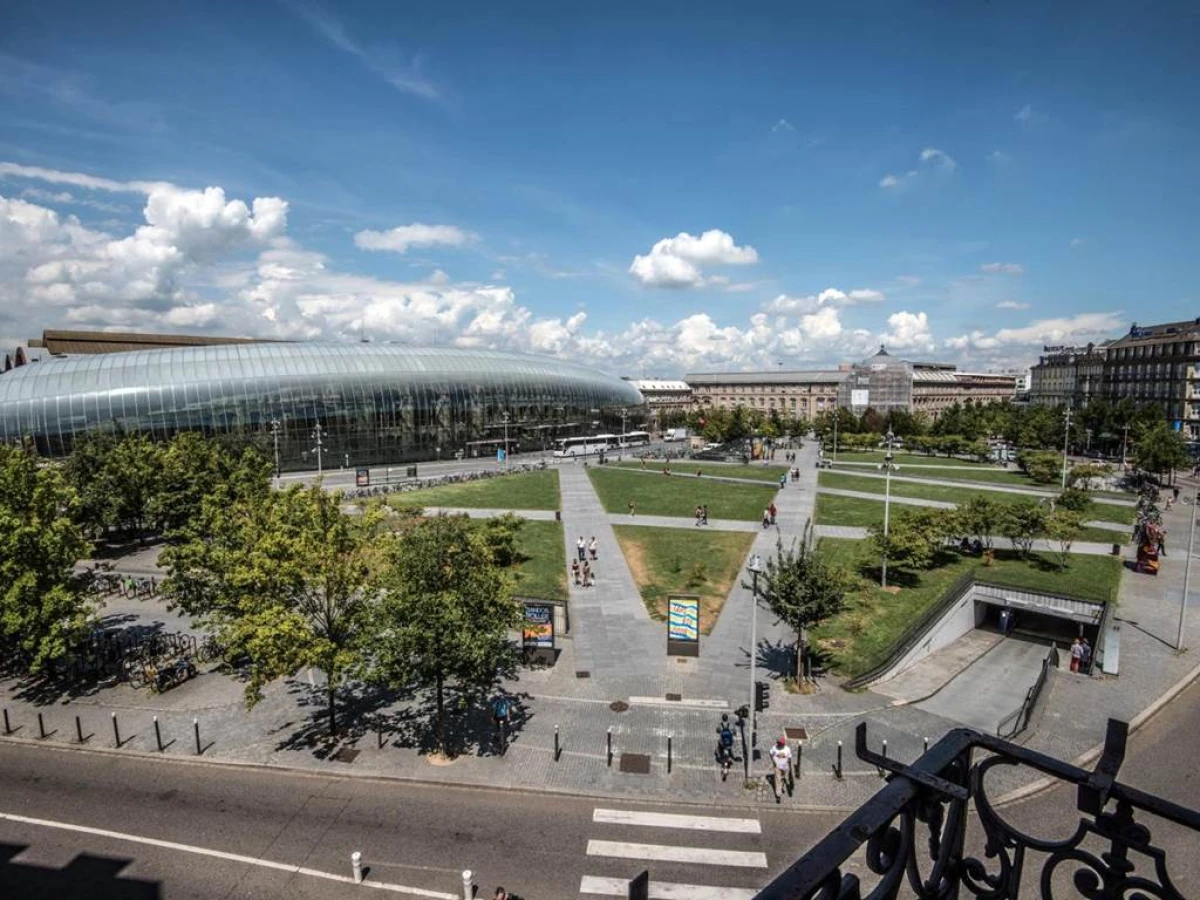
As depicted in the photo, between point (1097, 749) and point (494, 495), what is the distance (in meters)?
49.7

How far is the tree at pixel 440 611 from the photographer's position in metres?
17.9

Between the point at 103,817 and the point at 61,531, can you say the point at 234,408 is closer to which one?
the point at 61,531

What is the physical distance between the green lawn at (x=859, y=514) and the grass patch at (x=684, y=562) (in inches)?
378

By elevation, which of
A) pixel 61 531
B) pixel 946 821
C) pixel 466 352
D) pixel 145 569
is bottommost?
pixel 145 569

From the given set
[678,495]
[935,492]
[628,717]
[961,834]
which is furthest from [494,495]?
[961,834]

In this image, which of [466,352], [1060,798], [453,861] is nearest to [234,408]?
[466,352]

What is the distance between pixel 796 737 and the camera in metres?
19.9

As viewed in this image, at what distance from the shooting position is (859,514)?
52.0 metres

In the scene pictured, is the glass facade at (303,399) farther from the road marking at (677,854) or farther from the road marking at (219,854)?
the road marking at (677,854)

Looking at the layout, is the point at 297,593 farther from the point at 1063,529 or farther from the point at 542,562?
the point at 1063,529

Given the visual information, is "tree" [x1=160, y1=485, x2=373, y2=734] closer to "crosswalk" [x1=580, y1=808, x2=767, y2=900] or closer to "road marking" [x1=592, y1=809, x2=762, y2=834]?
"road marking" [x1=592, y1=809, x2=762, y2=834]

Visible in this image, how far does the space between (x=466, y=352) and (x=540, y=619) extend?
3696 inches

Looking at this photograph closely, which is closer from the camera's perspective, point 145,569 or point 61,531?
point 61,531

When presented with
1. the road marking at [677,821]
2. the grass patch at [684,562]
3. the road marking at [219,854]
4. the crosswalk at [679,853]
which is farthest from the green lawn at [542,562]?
the road marking at [219,854]
